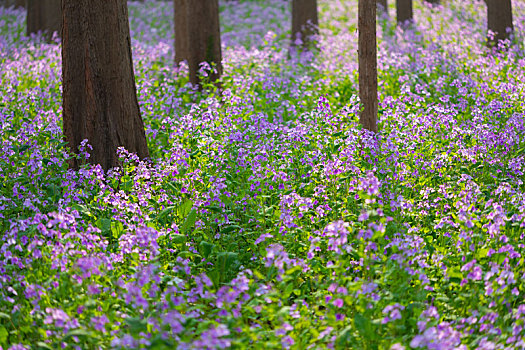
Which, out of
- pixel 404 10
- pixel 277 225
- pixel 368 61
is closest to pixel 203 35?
pixel 368 61

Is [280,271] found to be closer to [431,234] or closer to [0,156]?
[431,234]

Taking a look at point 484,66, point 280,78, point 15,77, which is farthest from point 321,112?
point 15,77

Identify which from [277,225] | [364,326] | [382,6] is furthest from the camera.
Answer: [382,6]

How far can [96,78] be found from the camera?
19.8ft

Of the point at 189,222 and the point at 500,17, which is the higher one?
the point at 500,17

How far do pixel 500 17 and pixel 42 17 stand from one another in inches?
453

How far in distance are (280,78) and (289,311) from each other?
6398 mm

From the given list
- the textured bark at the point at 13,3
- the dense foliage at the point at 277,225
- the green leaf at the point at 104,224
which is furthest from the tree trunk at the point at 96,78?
the textured bark at the point at 13,3

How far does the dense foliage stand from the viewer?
343 cm

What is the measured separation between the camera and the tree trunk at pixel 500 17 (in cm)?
1121

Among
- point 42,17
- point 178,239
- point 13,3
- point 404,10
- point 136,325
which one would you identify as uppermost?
point 13,3

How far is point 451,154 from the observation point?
19.3ft

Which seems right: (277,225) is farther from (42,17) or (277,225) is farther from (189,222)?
(42,17)

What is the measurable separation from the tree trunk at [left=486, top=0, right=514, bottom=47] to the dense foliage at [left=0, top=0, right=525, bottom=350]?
1.93 metres
